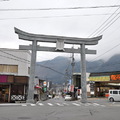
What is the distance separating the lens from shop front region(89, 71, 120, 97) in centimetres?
4557

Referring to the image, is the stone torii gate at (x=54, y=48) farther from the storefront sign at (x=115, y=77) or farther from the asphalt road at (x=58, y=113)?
the storefront sign at (x=115, y=77)

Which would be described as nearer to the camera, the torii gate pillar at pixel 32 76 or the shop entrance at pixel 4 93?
the torii gate pillar at pixel 32 76

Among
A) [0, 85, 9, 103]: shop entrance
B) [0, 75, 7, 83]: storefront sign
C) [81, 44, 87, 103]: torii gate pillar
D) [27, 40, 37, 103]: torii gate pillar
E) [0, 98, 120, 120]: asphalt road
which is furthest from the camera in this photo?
[0, 85, 9, 103]: shop entrance

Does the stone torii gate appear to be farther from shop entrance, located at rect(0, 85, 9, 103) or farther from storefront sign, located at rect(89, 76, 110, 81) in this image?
storefront sign, located at rect(89, 76, 110, 81)

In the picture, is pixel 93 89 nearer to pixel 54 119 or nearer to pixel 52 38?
pixel 52 38

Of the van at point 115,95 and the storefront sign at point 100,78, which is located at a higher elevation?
the storefront sign at point 100,78

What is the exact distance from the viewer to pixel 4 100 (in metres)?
29.8

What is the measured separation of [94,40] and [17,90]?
47.8 feet

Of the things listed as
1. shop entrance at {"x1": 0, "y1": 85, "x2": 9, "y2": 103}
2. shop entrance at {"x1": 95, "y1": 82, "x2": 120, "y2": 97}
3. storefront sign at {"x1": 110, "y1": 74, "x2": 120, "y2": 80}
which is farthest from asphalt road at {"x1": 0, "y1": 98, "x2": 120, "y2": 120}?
shop entrance at {"x1": 95, "y1": 82, "x2": 120, "y2": 97}

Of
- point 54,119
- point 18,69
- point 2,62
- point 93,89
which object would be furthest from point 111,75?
point 54,119

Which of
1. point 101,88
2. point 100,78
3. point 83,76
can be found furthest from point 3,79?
point 101,88

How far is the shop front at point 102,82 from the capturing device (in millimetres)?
45569

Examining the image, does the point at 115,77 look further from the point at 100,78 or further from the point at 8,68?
the point at 8,68

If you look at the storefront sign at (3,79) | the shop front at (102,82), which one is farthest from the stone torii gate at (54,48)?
the shop front at (102,82)
